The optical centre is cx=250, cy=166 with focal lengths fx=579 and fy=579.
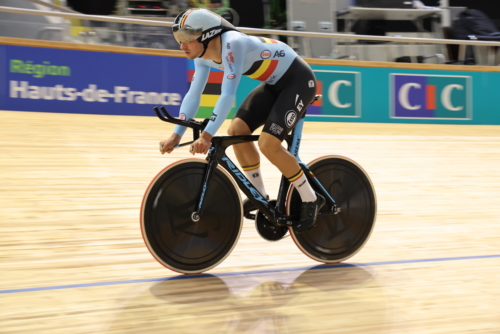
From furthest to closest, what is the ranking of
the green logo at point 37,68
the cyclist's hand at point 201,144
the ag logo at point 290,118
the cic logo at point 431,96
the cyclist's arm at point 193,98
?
the cic logo at point 431,96, the green logo at point 37,68, the ag logo at point 290,118, the cyclist's arm at point 193,98, the cyclist's hand at point 201,144

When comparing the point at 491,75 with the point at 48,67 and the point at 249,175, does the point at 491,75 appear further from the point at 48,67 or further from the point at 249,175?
the point at 249,175

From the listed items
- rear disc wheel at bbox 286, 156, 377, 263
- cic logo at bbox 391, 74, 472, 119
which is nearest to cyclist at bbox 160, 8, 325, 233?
rear disc wheel at bbox 286, 156, 377, 263

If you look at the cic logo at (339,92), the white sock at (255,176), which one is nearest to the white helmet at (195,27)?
the white sock at (255,176)

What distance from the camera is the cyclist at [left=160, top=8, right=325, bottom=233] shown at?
2494 millimetres

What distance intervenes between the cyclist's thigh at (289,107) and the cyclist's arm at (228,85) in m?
0.28

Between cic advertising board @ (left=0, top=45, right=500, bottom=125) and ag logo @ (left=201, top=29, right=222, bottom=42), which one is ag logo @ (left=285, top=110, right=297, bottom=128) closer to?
ag logo @ (left=201, top=29, right=222, bottom=42)

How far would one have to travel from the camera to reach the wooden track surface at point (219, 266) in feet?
7.31

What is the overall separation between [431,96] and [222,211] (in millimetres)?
6739

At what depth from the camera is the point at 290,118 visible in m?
2.72

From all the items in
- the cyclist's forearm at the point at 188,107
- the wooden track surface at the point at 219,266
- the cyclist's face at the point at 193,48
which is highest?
the cyclist's face at the point at 193,48

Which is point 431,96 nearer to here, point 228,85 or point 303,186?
point 303,186

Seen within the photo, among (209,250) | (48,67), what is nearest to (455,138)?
(48,67)

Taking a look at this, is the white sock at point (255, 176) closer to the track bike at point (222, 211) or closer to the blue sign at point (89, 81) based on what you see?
the track bike at point (222, 211)

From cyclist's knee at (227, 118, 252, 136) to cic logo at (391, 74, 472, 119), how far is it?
611 centimetres
